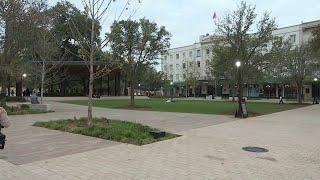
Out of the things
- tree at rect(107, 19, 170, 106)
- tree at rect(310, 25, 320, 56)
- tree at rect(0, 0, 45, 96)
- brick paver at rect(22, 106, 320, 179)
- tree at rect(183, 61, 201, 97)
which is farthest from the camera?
tree at rect(183, 61, 201, 97)

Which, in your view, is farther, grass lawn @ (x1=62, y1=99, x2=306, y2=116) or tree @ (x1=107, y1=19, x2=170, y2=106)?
tree @ (x1=107, y1=19, x2=170, y2=106)

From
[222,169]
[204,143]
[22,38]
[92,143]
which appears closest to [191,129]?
[204,143]

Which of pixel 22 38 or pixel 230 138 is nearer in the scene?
pixel 230 138

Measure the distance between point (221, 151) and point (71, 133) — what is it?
5.84m

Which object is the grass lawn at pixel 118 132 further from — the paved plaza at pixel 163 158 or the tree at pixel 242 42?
the tree at pixel 242 42

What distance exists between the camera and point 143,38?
3253cm

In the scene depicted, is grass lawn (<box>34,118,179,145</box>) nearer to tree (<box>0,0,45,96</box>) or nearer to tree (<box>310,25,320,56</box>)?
tree (<box>0,0,45,96</box>)

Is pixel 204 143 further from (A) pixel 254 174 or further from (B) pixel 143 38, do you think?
(B) pixel 143 38

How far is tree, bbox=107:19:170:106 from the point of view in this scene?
105 ft

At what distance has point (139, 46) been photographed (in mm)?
32438

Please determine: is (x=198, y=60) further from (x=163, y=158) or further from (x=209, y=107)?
(x=163, y=158)

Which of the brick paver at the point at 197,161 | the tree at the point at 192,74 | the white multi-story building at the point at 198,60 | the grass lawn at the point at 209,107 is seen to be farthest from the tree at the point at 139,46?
the tree at the point at 192,74

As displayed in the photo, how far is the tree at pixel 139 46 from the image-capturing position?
3216 cm

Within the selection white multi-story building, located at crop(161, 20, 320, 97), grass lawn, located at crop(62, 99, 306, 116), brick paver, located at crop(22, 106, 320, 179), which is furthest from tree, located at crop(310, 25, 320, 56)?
white multi-story building, located at crop(161, 20, 320, 97)
